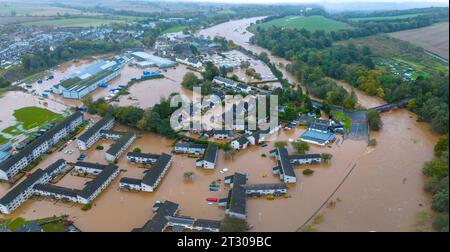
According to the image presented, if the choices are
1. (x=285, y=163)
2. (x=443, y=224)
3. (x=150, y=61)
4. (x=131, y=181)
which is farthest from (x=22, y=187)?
(x=150, y=61)

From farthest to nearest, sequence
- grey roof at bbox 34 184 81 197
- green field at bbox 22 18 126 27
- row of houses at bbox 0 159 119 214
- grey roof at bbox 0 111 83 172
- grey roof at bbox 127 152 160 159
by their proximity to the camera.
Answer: green field at bbox 22 18 126 27 → grey roof at bbox 127 152 160 159 → grey roof at bbox 0 111 83 172 → grey roof at bbox 34 184 81 197 → row of houses at bbox 0 159 119 214

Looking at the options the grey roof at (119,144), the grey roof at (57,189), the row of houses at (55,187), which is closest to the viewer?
the row of houses at (55,187)

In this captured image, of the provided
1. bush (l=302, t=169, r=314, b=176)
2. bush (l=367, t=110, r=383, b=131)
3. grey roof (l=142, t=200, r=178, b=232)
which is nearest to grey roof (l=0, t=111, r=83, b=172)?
grey roof (l=142, t=200, r=178, b=232)

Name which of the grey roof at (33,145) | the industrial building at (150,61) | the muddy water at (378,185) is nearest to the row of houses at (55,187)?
the grey roof at (33,145)

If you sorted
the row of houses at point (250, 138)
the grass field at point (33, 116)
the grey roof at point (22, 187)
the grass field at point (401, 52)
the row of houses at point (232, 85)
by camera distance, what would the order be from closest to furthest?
the grey roof at point (22, 187) → the row of houses at point (250, 138) → the grass field at point (33, 116) → the row of houses at point (232, 85) → the grass field at point (401, 52)

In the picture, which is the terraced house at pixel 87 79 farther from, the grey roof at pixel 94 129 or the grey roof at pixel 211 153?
the grey roof at pixel 211 153

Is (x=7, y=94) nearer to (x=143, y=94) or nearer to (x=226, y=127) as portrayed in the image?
(x=143, y=94)

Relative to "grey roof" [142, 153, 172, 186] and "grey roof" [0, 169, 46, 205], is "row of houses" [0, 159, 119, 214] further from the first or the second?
"grey roof" [142, 153, 172, 186]
